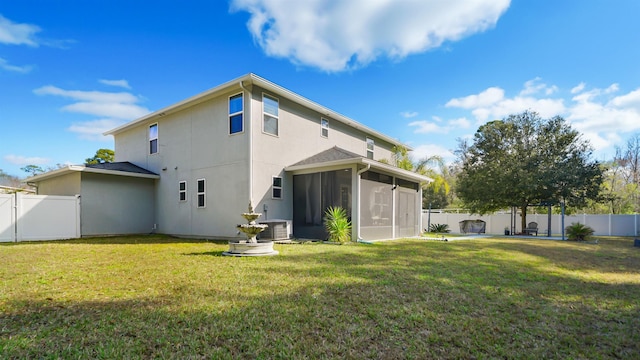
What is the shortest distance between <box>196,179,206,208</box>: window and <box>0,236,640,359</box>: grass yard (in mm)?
5926

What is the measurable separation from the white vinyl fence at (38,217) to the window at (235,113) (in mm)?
7019

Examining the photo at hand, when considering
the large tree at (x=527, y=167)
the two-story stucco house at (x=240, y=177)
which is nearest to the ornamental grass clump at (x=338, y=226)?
the two-story stucco house at (x=240, y=177)

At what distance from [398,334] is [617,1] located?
39.7ft

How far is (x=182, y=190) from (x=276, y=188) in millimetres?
4270

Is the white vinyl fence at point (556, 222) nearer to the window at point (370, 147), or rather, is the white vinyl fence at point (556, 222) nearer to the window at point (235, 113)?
the window at point (370, 147)

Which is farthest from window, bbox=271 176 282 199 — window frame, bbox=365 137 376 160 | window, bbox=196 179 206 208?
window frame, bbox=365 137 376 160

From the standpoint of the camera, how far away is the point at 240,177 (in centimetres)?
1099

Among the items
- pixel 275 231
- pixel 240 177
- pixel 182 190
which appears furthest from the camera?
pixel 182 190

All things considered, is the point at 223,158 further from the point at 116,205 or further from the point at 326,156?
the point at 116,205

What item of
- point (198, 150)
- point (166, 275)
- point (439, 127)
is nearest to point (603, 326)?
point (166, 275)

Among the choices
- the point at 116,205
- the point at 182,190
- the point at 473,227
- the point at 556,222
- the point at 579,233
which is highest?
the point at 182,190

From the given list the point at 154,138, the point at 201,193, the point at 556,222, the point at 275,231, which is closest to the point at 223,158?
the point at 201,193

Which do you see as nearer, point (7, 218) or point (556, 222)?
point (7, 218)

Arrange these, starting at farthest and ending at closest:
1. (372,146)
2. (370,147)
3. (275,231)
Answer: (372,146), (370,147), (275,231)
